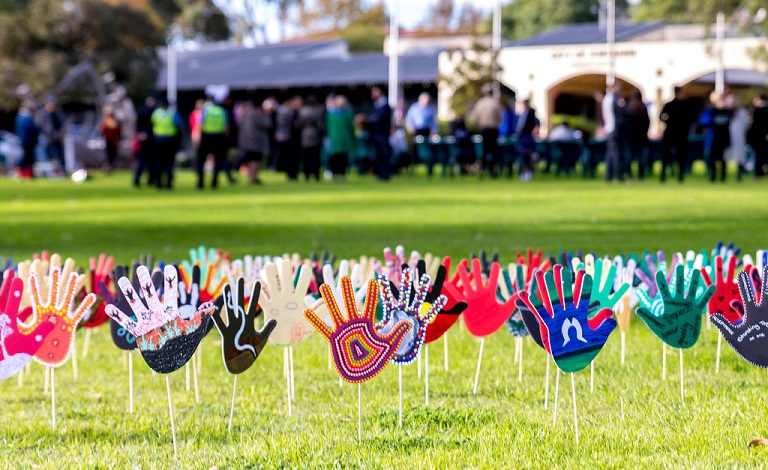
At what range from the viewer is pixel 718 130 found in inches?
798

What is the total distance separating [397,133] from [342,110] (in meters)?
3.28

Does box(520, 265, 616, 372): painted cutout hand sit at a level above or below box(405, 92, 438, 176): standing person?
below

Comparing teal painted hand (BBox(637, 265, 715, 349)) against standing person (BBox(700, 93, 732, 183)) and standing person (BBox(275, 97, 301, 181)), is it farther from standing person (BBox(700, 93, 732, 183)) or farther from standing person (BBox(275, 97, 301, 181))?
standing person (BBox(275, 97, 301, 181))

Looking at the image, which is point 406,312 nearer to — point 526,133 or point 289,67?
point 526,133

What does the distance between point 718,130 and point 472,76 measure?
12.4 metres

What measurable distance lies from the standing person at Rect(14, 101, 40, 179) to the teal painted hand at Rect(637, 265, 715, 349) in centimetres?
2251

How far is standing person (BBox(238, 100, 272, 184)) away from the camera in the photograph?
2197 centimetres

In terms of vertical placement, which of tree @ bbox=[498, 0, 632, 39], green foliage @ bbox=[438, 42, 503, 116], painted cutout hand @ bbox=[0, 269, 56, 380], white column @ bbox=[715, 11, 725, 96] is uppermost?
tree @ bbox=[498, 0, 632, 39]

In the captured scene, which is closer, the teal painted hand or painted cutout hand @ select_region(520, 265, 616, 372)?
painted cutout hand @ select_region(520, 265, 616, 372)

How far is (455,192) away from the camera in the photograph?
62.2ft

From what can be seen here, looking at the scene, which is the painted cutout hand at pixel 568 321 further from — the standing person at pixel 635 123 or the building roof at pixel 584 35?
the building roof at pixel 584 35

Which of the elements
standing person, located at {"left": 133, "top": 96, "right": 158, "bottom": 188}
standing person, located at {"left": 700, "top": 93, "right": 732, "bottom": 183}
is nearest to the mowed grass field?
standing person, located at {"left": 700, "top": 93, "right": 732, "bottom": 183}

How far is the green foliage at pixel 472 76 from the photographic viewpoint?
103ft

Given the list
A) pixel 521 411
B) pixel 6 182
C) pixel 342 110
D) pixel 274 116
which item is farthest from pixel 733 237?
pixel 6 182
